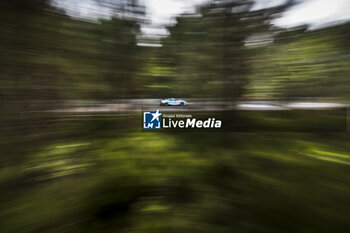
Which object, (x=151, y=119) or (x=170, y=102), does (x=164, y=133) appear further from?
(x=170, y=102)

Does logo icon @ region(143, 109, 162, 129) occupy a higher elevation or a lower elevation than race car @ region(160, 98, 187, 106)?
lower

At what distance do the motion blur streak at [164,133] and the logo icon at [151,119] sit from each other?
71 mm

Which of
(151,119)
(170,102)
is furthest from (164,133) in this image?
(170,102)

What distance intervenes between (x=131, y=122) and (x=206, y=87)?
0.70 m

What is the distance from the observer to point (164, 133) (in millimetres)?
1202

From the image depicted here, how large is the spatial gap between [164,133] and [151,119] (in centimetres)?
17

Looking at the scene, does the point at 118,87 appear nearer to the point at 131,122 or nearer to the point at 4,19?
the point at 131,122

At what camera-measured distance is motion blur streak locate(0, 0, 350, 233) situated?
2.99ft

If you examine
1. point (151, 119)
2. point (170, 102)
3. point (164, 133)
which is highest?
point (170, 102)

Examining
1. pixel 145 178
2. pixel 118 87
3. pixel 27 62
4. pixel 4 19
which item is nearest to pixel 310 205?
pixel 145 178

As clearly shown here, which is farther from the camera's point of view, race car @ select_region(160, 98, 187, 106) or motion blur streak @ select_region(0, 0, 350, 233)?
race car @ select_region(160, 98, 187, 106)

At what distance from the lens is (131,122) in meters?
1.15

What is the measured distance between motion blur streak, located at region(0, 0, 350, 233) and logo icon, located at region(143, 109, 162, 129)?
71mm

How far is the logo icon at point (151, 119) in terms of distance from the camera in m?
1.15
